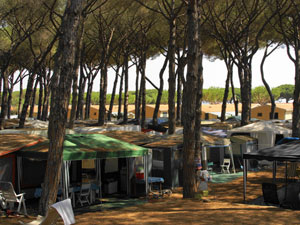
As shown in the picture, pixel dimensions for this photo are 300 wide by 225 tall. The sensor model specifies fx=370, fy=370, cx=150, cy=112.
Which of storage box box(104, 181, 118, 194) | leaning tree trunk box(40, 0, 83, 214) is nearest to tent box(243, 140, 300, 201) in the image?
storage box box(104, 181, 118, 194)

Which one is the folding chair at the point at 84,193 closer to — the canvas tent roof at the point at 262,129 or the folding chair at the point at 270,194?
the folding chair at the point at 270,194

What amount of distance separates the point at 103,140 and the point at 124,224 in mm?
3544

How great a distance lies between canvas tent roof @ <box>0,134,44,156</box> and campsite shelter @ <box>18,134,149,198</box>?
0.69 feet

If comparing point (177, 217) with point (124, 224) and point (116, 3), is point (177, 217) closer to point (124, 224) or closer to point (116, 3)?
point (124, 224)

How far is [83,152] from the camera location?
8.03 m

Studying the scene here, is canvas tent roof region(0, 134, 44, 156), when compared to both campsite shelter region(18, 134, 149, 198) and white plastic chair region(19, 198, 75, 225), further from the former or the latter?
white plastic chair region(19, 198, 75, 225)

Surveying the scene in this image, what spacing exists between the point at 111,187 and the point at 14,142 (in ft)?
9.40

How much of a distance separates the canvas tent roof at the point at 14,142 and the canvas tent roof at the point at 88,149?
22cm

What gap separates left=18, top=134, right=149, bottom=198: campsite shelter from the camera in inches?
311

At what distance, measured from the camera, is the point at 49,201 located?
258 inches

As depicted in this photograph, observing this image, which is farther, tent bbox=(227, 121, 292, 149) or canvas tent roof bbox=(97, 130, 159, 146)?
tent bbox=(227, 121, 292, 149)

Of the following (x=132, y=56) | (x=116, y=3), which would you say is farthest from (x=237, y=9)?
(x=132, y=56)

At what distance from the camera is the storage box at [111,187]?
10.0 m

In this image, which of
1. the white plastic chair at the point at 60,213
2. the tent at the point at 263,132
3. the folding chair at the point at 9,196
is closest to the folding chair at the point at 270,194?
the white plastic chair at the point at 60,213
